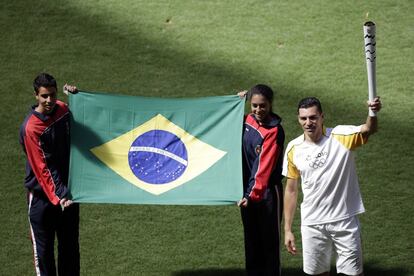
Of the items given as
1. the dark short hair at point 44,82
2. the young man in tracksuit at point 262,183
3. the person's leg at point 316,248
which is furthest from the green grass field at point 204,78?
the dark short hair at point 44,82

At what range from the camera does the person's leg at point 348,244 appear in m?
7.36

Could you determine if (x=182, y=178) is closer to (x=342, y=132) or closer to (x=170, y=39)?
(x=342, y=132)

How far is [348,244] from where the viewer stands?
737cm

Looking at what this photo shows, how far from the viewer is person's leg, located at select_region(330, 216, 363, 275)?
7.36 metres

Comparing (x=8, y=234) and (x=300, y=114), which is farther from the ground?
(x=300, y=114)

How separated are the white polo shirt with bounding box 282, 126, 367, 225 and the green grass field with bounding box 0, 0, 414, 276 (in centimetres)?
156

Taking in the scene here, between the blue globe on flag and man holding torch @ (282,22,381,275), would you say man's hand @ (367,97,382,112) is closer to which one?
man holding torch @ (282,22,381,275)

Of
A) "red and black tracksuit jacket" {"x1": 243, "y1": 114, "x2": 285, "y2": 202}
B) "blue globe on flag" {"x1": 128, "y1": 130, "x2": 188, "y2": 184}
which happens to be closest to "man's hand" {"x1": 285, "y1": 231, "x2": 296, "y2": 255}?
"red and black tracksuit jacket" {"x1": 243, "y1": 114, "x2": 285, "y2": 202}

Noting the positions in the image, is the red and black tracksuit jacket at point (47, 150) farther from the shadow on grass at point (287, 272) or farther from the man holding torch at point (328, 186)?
the man holding torch at point (328, 186)

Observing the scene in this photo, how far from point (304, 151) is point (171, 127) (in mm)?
1236

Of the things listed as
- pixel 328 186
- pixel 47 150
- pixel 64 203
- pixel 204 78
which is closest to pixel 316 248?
pixel 328 186

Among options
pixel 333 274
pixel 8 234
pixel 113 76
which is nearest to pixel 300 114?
A: pixel 333 274

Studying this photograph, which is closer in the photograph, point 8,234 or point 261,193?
point 261,193

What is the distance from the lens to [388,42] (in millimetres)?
12492
